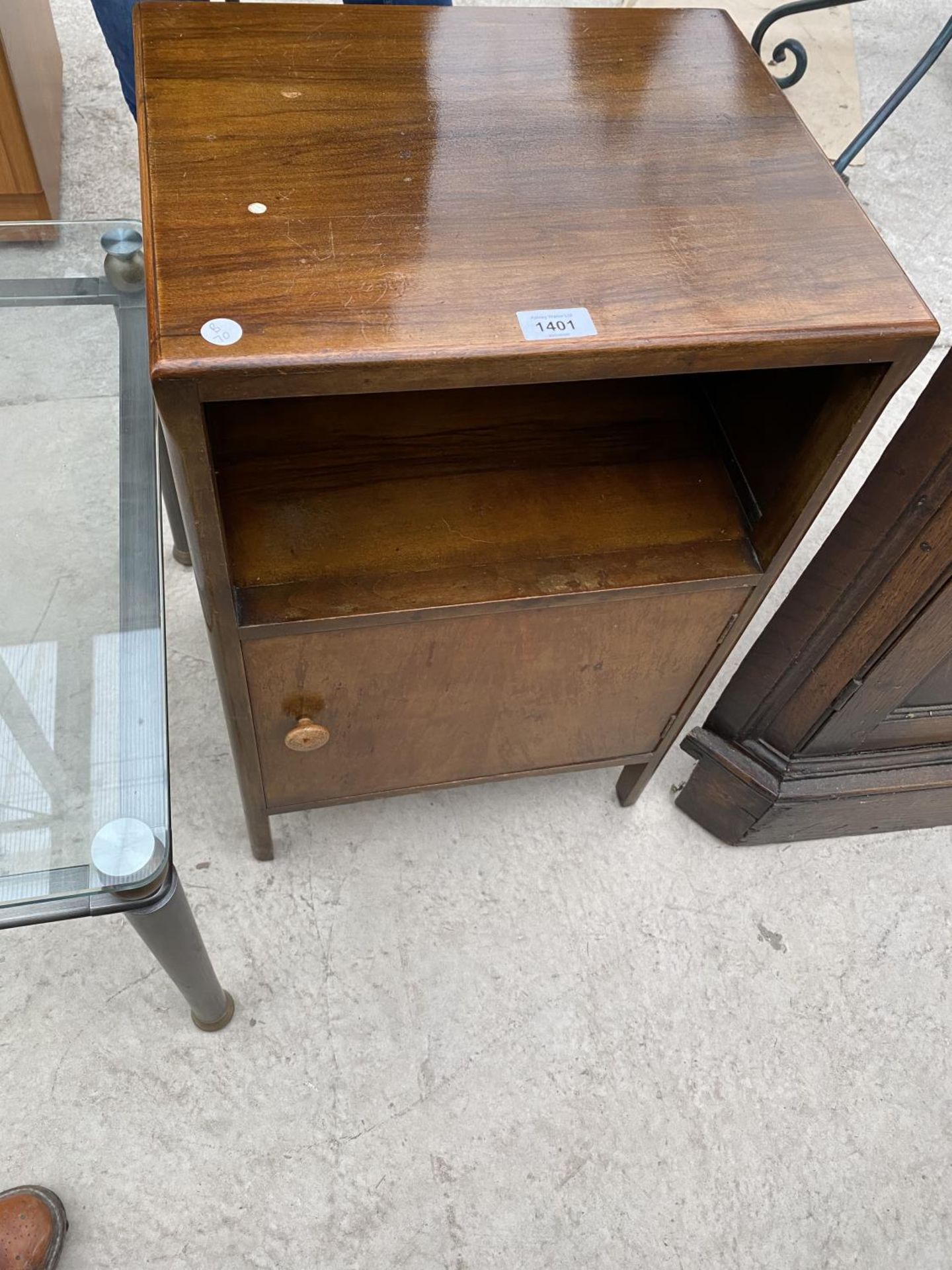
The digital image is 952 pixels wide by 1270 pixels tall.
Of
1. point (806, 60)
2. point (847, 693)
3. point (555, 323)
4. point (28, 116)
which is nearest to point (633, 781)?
point (847, 693)

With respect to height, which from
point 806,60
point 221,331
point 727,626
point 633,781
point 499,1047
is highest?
point 221,331

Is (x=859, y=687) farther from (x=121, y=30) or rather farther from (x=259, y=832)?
(x=121, y=30)

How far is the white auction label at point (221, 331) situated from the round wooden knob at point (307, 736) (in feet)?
1.20

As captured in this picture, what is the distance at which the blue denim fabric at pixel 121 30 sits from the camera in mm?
1151

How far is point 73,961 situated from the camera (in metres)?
1.00

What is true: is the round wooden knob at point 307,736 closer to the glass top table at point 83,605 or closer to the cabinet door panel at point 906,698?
the glass top table at point 83,605

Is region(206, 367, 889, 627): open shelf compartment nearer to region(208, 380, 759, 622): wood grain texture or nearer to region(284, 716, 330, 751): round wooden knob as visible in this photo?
region(208, 380, 759, 622): wood grain texture

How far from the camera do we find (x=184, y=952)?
80cm

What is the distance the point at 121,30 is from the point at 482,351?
94 centimetres

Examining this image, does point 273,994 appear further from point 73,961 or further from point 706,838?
point 706,838

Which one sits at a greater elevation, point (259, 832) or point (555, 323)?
point (555, 323)

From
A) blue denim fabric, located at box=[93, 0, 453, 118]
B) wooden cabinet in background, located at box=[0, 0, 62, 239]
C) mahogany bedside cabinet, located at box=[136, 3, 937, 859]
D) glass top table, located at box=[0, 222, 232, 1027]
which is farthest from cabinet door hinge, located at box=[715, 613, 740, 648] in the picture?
wooden cabinet in background, located at box=[0, 0, 62, 239]

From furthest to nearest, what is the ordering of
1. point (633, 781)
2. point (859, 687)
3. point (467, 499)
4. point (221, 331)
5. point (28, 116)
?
point (28, 116) < point (633, 781) < point (859, 687) < point (467, 499) < point (221, 331)

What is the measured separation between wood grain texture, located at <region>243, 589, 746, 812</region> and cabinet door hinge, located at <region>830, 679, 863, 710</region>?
0.15 metres
